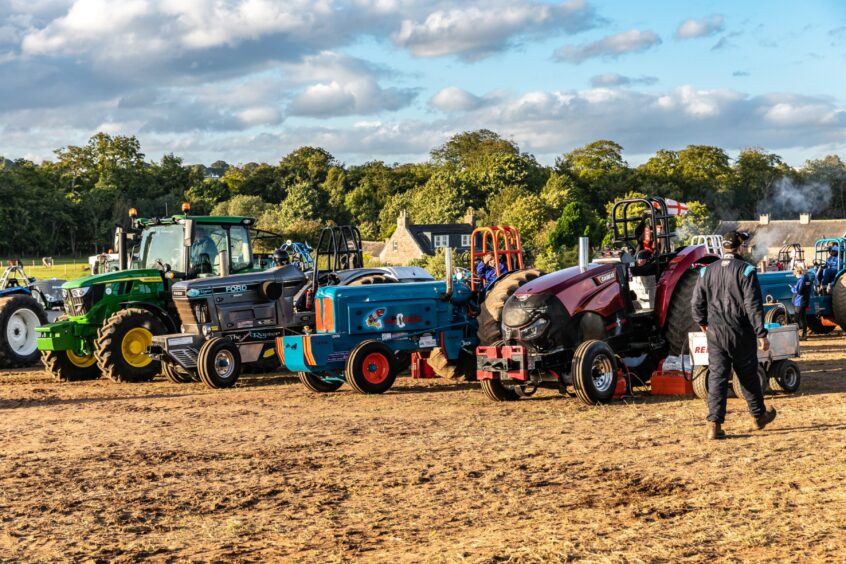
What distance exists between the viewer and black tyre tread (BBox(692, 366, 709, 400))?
1106cm

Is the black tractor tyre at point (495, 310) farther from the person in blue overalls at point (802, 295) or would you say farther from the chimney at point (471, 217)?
the chimney at point (471, 217)

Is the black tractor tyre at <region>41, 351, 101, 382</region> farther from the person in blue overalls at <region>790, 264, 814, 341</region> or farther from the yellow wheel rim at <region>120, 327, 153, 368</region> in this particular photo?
the person in blue overalls at <region>790, 264, 814, 341</region>

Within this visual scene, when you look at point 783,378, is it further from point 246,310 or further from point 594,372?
point 246,310

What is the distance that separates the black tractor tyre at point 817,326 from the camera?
22.1 meters

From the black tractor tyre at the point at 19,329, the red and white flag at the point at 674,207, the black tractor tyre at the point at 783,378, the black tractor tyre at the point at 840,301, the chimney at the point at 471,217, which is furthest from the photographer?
the chimney at the point at 471,217

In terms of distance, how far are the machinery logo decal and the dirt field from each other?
156 cm

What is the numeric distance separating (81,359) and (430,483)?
10452 millimetres

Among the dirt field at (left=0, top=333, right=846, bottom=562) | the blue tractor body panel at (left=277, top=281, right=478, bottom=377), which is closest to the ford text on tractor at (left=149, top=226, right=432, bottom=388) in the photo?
the blue tractor body panel at (left=277, top=281, right=478, bottom=377)

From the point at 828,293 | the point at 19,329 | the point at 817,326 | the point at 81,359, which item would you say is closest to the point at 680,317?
the point at 81,359

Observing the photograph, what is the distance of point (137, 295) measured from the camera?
16.2 meters

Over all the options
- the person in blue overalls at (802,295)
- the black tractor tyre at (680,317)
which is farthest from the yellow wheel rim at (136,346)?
the person in blue overalls at (802,295)

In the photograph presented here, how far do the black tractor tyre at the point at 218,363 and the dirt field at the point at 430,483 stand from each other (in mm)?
2179

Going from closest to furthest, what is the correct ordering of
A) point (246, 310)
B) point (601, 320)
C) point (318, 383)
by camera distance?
point (601, 320)
point (318, 383)
point (246, 310)

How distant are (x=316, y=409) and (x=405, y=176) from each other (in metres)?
78.0
